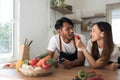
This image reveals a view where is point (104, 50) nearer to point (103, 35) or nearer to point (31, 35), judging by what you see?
point (103, 35)

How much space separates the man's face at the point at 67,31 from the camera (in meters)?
2.23

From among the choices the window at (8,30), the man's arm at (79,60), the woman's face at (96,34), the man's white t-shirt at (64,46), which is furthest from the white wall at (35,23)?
the woman's face at (96,34)

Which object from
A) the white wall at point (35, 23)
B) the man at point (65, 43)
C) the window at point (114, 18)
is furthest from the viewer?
the window at point (114, 18)

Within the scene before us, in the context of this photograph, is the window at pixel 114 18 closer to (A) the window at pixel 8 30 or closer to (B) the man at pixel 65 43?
(B) the man at pixel 65 43

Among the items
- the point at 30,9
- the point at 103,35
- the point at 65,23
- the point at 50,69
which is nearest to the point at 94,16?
the point at 30,9

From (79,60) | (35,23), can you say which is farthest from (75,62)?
(35,23)

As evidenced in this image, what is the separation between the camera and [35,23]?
3.14m

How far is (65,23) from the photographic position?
2285 mm

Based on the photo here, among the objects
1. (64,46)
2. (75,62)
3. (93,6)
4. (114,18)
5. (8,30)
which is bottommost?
(75,62)

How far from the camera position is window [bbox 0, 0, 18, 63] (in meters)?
2.67

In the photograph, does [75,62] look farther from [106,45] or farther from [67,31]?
[67,31]

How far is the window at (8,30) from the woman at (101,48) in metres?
1.32

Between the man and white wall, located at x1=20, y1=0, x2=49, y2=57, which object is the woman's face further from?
white wall, located at x1=20, y1=0, x2=49, y2=57

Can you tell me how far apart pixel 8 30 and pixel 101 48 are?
5.05 feet
